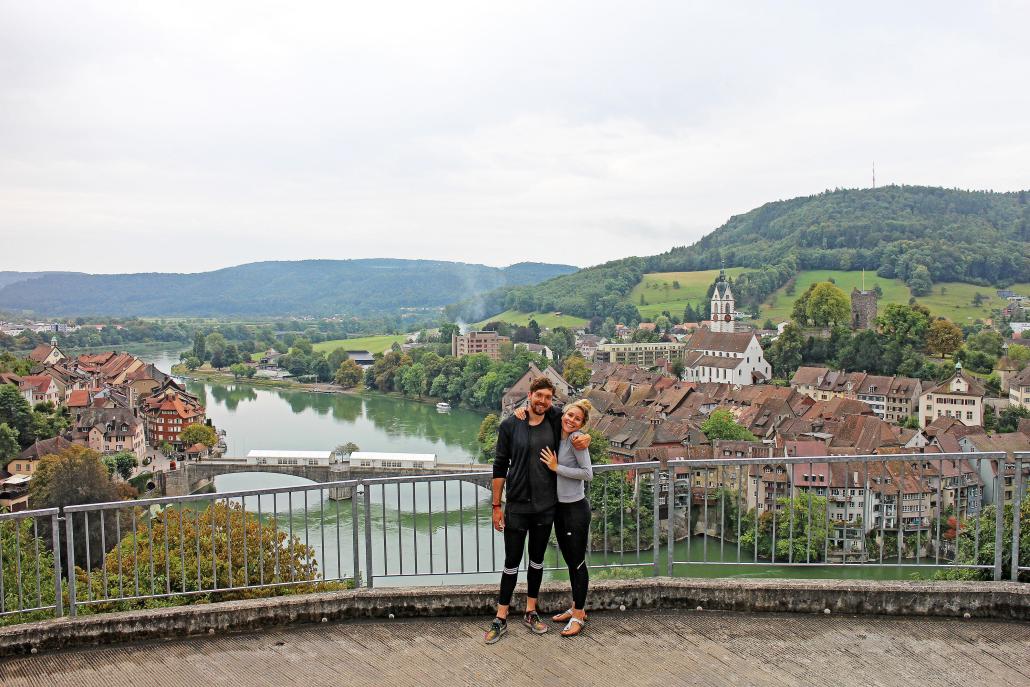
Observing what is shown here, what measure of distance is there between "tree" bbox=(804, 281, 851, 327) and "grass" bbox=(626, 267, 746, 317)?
43.4 metres

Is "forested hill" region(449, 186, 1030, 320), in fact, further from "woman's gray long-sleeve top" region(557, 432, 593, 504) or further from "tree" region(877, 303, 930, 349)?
"woman's gray long-sleeve top" region(557, 432, 593, 504)

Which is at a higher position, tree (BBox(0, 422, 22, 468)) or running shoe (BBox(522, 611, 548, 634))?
running shoe (BBox(522, 611, 548, 634))

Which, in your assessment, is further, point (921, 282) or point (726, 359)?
point (921, 282)

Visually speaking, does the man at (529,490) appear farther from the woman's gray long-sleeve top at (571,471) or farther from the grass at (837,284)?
the grass at (837,284)

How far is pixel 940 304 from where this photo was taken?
85500 mm

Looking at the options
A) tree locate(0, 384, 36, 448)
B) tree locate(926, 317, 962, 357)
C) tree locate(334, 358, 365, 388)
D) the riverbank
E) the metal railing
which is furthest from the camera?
tree locate(334, 358, 365, 388)

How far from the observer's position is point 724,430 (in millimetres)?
43594

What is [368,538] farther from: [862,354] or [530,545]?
[862,354]

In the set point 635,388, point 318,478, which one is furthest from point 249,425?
point 635,388

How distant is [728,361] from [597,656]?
64.4 meters

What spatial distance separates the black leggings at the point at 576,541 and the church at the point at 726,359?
61334mm

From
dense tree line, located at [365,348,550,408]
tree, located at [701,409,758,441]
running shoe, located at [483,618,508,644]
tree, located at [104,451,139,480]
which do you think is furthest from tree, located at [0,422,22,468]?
running shoe, located at [483,618,508,644]

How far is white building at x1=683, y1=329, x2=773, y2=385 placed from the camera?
6544 cm

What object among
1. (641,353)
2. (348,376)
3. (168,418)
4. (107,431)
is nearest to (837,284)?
(641,353)
